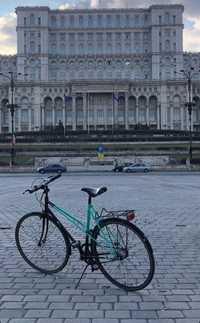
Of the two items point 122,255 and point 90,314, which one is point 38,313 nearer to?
point 90,314

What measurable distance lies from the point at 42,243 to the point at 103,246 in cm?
124

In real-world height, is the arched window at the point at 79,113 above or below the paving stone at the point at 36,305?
above

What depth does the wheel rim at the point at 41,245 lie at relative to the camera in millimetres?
6238

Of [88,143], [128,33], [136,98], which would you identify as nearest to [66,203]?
[88,143]

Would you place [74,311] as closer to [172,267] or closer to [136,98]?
[172,267]

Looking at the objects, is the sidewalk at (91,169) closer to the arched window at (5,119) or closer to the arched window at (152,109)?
the arched window at (152,109)

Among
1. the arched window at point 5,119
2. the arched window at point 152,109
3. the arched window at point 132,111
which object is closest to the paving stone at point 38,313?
the arched window at point 152,109

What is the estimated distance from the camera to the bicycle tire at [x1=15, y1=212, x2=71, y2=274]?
6.20 m

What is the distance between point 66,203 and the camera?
47.3 ft

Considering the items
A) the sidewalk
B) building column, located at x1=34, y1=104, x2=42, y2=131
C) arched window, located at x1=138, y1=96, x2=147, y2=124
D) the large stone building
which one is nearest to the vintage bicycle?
the sidewalk

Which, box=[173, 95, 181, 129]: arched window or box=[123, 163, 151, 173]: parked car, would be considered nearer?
box=[123, 163, 151, 173]: parked car

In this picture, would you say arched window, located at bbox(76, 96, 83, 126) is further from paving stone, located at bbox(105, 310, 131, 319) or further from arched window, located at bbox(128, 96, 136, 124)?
paving stone, located at bbox(105, 310, 131, 319)

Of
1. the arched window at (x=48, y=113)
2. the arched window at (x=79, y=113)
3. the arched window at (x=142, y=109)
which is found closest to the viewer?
the arched window at (x=48, y=113)

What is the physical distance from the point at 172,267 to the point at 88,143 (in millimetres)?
62051
